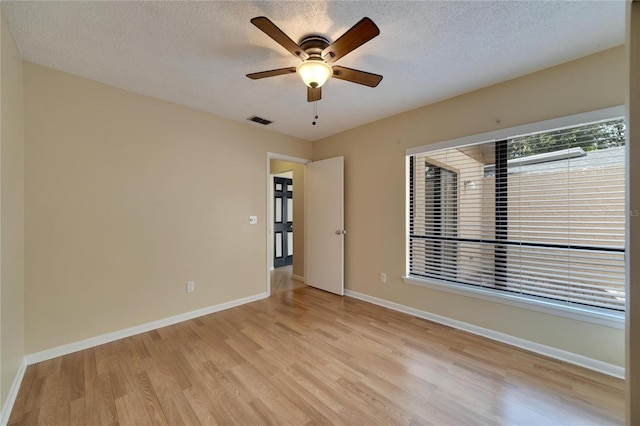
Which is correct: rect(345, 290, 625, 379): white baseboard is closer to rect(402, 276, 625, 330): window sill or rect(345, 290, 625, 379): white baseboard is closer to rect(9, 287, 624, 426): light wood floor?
rect(9, 287, 624, 426): light wood floor

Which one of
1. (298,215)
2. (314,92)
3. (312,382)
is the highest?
(314,92)

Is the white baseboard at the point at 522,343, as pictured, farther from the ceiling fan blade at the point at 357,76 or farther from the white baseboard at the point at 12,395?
the white baseboard at the point at 12,395

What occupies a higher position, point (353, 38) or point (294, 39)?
point (294, 39)

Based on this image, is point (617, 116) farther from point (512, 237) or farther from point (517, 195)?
point (512, 237)

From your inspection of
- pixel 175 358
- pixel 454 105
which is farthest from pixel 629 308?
pixel 175 358

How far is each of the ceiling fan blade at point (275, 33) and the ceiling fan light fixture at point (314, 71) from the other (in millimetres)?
69

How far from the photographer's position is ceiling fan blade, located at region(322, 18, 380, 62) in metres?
1.39

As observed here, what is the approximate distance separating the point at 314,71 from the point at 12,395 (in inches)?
118

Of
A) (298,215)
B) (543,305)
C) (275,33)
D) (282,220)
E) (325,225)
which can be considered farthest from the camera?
(282,220)

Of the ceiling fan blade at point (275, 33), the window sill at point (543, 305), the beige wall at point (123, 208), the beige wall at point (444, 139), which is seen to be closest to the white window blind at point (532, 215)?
the window sill at point (543, 305)

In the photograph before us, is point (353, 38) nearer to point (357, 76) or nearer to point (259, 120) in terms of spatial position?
point (357, 76)

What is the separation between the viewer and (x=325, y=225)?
13.4ft
